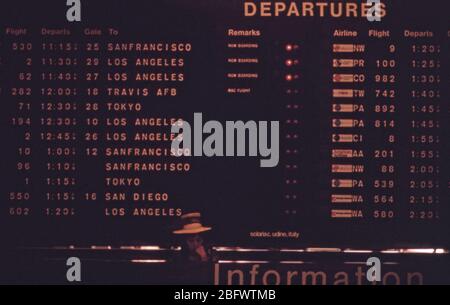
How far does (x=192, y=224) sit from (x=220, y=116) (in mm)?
531

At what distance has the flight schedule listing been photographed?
5453 mm

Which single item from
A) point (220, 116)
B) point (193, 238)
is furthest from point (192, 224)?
point (220, 116)

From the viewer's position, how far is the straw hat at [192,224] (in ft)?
17.8

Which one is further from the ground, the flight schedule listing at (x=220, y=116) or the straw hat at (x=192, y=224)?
the flight schedule listing at (x=220, y=116)

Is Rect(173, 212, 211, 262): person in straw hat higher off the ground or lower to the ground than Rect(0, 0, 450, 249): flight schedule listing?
lower

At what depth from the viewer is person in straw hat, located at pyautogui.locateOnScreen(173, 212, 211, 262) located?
17.8ft

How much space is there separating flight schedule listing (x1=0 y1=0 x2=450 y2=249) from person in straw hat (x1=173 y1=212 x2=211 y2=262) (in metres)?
0.05

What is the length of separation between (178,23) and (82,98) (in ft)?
1.93

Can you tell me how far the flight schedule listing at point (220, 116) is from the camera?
545 cm

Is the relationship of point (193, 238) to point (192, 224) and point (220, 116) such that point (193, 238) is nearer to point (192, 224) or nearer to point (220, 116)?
point (192, 224)

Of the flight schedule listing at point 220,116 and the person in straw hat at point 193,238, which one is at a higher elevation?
the flight schedule listing at point 220,116

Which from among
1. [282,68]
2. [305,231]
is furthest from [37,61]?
[305,231]

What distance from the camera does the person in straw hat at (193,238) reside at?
213 inches

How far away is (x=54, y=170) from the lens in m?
5.50
